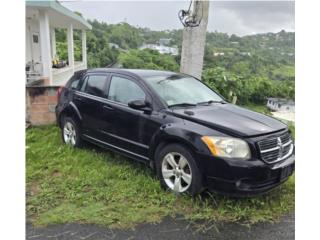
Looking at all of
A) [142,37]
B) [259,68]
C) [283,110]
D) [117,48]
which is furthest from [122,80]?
[117,48]

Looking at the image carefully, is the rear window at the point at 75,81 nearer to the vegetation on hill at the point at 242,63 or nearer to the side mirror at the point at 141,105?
the side mirror at the point at 141,105

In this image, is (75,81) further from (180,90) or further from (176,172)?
(176,172)

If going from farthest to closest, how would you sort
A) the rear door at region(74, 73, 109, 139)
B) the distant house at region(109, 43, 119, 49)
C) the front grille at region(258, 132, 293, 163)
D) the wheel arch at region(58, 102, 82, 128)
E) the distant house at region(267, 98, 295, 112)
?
the distant house at region(109, 43, 119, 49) → the distant house at region(267, 98, 295, 112) → the wheel arch at region(58, 102, 82, 128) → the rear door at region(74, 73, 109, 139) → the front grille at region(258, 132, 293, 163)

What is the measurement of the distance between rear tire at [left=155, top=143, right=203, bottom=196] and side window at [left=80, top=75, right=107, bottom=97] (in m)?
1.70

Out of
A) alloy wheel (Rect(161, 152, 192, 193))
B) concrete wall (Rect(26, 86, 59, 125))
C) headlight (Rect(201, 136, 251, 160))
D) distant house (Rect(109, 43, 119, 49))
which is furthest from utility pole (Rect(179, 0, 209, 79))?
distant house (Rect(109, 43, 119, 49))

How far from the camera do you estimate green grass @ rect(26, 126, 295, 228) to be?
3523 millimetres

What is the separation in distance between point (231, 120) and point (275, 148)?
0.60 meters

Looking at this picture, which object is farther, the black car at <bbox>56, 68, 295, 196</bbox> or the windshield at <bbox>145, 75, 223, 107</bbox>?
the windshield at <bbox>145, 75, 223, 107</bbox>

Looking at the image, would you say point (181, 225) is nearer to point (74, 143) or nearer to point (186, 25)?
point (74, 143)

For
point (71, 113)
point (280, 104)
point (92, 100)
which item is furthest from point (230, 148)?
point (280, 104)

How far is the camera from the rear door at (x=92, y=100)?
16.8 ft

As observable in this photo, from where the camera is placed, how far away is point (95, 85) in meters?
5.40

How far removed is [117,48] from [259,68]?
16.3 m

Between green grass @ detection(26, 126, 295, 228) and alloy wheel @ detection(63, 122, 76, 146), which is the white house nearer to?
alloy wheel @ detection(63, 122, 76, 146)
